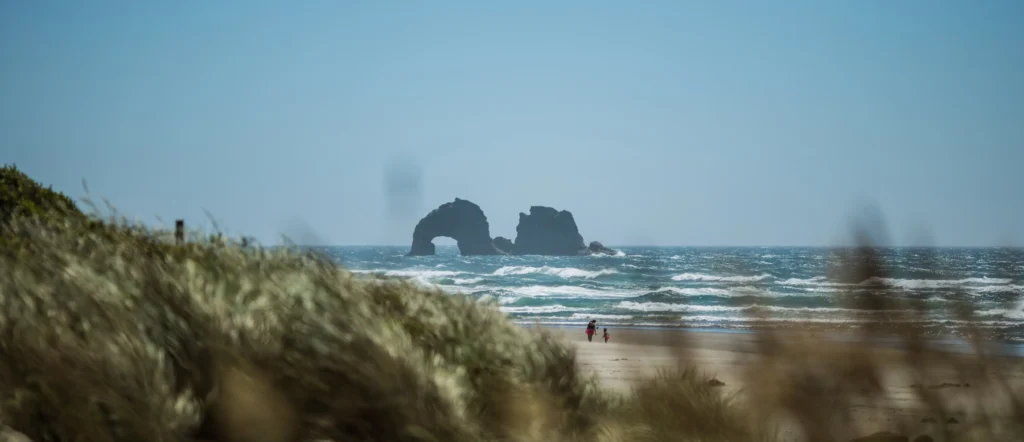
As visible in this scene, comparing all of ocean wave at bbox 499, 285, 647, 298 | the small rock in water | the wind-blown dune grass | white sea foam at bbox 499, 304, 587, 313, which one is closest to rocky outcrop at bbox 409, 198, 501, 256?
ocean wave at bbox 499, 285, 647, 298

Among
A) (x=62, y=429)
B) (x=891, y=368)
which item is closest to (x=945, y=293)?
(x=891, y=368)

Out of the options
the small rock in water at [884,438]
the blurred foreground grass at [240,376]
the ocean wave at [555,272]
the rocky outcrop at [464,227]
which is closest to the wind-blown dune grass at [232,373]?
the blurred foreground grass at [240,376]

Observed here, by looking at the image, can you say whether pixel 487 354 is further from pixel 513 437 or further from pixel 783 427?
pixel 783 427

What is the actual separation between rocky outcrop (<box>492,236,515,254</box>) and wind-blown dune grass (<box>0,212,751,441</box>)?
450 feet

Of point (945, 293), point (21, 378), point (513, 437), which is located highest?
point (945, 293)

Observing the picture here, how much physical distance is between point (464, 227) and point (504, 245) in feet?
30.9

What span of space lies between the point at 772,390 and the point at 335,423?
105 inches

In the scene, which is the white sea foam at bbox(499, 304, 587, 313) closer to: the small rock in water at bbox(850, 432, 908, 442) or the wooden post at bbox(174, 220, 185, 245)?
the wooden post at bbox(174, 220, 185, 245)

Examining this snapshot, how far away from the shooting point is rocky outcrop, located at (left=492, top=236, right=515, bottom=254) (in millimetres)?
142625

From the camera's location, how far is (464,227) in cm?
13775

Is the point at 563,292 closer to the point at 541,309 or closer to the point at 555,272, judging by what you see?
the point at 541,309

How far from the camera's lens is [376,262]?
6773mm

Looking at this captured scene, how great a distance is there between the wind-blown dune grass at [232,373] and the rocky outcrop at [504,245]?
137082mm

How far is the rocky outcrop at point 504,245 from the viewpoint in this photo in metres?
143
